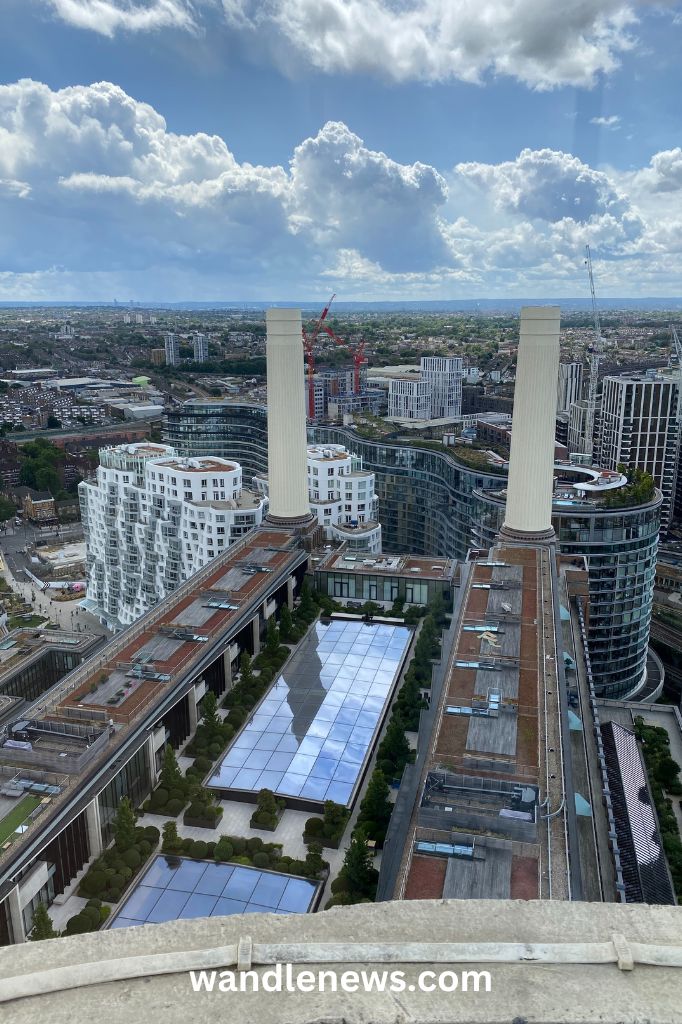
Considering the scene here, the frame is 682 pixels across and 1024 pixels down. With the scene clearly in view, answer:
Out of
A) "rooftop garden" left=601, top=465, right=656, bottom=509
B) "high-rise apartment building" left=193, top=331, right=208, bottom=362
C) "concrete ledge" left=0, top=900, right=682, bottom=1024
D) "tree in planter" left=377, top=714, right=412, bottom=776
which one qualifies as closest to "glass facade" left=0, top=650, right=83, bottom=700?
"tree in planter" left=377, top=714, right=412, bottom=776

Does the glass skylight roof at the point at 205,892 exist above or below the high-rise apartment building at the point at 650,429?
below

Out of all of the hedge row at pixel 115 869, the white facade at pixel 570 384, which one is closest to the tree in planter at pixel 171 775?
the hedge row at pixel 115 869

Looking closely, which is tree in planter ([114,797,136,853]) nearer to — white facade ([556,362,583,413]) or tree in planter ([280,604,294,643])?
tree in planter ([280,604,294,643])

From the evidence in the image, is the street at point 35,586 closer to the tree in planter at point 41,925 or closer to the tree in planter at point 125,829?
the tree in planter at point 125,829

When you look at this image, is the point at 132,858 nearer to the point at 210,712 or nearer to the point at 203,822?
the point at 203,822

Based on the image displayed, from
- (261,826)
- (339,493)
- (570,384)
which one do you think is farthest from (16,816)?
(570,384)
